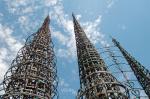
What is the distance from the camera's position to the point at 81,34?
271 feet

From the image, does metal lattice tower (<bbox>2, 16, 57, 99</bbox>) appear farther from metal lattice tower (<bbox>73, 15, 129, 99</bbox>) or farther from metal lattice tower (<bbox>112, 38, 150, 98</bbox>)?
metal lattice tower (<bbox>112, 38, 150, 98</bbox>)

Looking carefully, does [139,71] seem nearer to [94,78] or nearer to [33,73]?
[94,78]

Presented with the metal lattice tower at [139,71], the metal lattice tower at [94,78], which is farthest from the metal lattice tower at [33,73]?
the metal lattice tower at [139,71]

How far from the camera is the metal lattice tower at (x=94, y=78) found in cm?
5756

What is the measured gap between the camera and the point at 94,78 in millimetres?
63031

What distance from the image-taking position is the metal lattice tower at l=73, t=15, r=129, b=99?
57562mm

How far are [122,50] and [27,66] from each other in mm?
19750

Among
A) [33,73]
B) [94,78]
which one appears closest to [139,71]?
[94,78]

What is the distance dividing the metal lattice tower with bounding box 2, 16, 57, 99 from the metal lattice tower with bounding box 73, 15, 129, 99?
6412mm

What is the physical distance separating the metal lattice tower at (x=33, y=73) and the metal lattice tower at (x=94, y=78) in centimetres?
641

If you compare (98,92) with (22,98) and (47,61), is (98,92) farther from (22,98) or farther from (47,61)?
(47,61)

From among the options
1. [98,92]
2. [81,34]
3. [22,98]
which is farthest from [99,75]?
[81,34]

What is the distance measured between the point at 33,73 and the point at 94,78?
1220cm

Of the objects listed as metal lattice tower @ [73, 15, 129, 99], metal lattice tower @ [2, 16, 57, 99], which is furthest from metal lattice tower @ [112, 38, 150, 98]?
metal lattice tower @ [2, 16, 57, 99]
